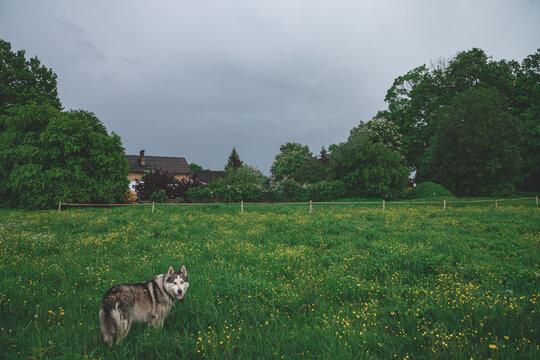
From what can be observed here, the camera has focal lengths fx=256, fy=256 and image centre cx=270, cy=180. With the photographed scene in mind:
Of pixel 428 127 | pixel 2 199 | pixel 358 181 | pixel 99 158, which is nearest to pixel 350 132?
pixel 428 127

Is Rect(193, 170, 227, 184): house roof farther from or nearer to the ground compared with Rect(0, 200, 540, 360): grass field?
farther from the ground

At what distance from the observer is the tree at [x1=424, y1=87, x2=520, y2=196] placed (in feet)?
102

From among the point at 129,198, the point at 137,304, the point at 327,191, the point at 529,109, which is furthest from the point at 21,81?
the point at 529,109

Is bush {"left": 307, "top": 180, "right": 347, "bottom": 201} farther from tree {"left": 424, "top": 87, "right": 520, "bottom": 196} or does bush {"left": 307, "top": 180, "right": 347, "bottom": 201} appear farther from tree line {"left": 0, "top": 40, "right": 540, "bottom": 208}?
tree {"left": 424, "top": 87, "right": 520, "bottom": 196}

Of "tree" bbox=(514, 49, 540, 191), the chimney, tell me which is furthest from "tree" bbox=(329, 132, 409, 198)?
the chimney

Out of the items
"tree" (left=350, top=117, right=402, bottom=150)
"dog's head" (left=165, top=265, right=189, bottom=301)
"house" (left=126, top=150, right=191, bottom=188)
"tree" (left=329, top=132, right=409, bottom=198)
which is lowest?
"dog's head" (left=165, top=265, right=189, bottom=301)

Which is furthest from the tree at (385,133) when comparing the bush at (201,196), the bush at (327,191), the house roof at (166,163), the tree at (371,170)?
the house roof at (166,163)

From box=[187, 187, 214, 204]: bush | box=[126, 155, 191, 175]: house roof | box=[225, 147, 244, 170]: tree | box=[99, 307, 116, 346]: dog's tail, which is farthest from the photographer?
box=[225, 147, 244, 170]: tree

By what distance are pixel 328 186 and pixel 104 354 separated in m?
27.9

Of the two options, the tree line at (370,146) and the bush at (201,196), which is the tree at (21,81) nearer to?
the tree line at (370,146)

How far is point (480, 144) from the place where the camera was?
1220 inches

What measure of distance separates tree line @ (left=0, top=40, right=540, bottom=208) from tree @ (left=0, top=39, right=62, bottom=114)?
0.11 m

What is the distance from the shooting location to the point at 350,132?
142 ft

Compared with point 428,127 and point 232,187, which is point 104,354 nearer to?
point 232,187
